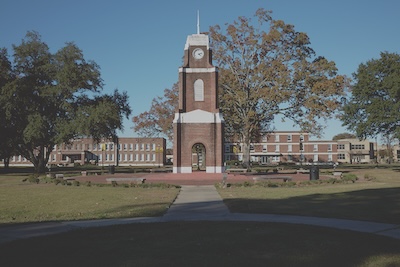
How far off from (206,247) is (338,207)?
7.74 metres

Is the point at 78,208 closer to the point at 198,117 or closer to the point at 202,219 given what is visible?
the point at 202,219

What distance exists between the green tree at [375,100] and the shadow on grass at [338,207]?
26063 mm

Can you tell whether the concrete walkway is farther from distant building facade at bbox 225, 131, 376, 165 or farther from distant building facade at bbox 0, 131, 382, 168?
distant building facade at bbox 225, 131, 376, 165

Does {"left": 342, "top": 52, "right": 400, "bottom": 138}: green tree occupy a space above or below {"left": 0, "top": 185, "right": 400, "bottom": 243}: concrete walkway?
above

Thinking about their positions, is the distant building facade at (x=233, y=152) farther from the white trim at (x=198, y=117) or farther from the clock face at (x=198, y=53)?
the white trim at (x=198, y=117)

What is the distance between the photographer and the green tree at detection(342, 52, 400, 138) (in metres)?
40.5

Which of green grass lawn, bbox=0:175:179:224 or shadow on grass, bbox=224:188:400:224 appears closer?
shadow on grass, bbox=224:188:400:224

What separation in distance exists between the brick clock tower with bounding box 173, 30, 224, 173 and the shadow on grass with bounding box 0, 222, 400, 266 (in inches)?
989

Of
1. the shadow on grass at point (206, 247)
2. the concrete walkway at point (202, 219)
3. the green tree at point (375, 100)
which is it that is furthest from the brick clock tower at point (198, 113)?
the shadow on grass at point (206, 247)

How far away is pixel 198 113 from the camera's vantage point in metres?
35.5

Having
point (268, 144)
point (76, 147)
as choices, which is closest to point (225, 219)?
point (268, 144)

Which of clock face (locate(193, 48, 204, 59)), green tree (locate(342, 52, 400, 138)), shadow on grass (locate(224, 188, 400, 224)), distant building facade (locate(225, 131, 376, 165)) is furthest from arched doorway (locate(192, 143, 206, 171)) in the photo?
distant building facade (locate(225, 131, 376, 165))

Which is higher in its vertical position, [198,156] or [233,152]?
[233,152]

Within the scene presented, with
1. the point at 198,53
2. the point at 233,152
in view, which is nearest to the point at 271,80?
the point at 198,53
